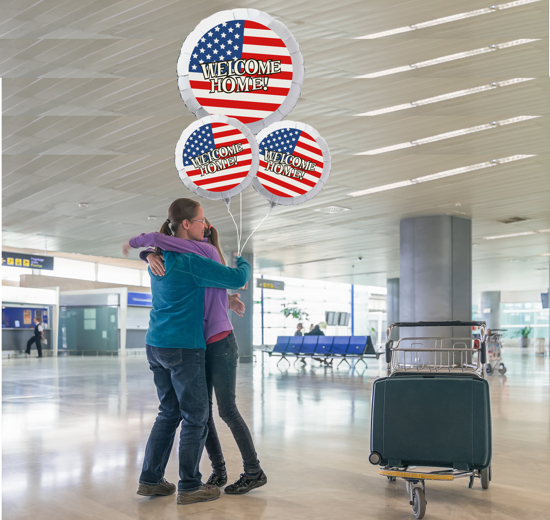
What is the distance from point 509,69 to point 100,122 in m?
5.99

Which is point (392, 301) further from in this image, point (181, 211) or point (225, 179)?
point (181, 211)

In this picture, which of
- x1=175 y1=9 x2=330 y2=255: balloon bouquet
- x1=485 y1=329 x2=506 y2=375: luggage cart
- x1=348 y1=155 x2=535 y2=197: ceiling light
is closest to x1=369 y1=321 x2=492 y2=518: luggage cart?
x1=175 y1=9 x2=330 y2=255: balloon bouquet

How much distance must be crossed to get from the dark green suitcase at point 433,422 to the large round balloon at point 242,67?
2.47m

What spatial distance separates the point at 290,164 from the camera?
5.33 metres

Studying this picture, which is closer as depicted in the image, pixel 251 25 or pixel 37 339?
pixel 251 25

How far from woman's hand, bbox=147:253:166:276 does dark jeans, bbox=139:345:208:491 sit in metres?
0.46

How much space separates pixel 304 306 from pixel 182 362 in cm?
4174

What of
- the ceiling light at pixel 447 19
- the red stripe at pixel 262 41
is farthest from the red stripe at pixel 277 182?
the ceiling light at pixel 447 19

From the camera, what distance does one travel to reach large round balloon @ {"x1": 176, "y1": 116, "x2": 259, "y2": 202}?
4.84 m

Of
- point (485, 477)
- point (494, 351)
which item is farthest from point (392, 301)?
point (485, 477)

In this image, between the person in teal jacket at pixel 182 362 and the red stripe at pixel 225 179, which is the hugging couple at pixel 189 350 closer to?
the person in teal jacket at pixel 182 362

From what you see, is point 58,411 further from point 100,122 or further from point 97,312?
point 97,312

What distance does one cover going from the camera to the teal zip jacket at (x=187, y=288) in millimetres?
3494

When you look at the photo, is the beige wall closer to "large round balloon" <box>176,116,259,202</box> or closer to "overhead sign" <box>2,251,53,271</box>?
"overhead sign" <box>2,251,53,271</box>
